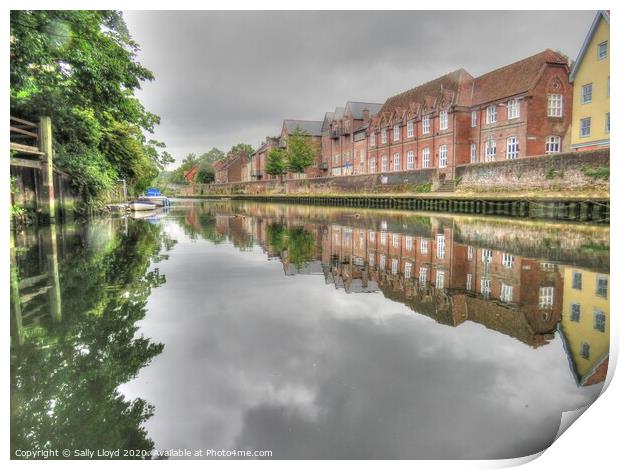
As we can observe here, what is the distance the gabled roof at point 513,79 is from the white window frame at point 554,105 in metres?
1.54

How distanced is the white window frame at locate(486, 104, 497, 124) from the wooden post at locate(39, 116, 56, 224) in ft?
89.4

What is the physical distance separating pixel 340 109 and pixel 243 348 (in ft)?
Answer: 150

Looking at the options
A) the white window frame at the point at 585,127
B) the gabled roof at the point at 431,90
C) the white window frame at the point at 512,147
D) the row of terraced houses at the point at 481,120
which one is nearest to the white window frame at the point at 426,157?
the row of terraced houses at the point at 481,120

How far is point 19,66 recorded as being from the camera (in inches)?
190

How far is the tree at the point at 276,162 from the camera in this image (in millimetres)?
51059

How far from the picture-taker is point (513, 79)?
27.5 m

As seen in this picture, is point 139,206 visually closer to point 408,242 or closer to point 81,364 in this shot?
point 408,242

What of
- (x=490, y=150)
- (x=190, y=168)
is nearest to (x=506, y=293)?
(x=490, y=150)

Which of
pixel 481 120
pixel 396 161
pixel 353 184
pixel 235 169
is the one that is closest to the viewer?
pixel 481 120

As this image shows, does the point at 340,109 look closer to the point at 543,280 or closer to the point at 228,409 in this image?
the point at 543,280

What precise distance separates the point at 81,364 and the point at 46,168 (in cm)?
772

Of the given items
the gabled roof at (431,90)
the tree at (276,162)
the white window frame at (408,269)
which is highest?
the gabled roof at (431,90)

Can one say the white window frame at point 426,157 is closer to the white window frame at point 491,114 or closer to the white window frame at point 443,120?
the white window frame at point 443,120
